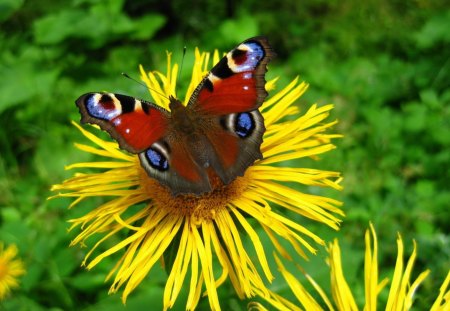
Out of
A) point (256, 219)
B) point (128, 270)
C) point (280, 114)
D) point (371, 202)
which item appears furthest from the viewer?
point (371, 202)

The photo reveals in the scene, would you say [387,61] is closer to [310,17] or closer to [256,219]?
[310,17]

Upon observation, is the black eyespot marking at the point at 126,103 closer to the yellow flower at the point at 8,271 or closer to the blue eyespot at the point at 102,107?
the blue eyespot at the point at 102,107

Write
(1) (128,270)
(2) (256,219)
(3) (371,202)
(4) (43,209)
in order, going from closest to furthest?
(1) (128,270), (2) (256,219), (3) (371,202), (4) (43,209)

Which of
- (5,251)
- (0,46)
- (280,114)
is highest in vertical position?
(0,46)

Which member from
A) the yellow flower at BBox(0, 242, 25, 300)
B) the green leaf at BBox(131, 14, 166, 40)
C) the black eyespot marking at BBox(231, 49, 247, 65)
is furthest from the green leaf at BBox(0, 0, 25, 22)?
the black eyespot marking at BBox(231, 49, 247, 65)

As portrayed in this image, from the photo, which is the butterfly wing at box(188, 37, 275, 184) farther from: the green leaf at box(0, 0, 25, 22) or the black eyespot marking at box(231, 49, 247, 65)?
the green leaf at box(0, 0, 25, 22)

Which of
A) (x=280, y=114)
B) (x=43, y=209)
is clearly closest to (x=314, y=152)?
(x=280, y=114)
